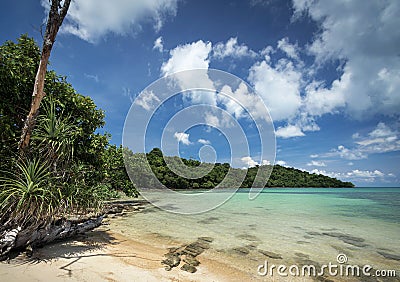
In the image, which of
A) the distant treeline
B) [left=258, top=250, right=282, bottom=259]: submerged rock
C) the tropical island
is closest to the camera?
the tropical island

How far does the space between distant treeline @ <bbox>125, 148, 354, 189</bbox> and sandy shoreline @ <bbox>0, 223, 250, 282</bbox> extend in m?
9.68

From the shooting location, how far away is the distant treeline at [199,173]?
26359 millimetres

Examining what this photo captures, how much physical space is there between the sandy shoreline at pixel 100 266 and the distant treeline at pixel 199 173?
381 inches

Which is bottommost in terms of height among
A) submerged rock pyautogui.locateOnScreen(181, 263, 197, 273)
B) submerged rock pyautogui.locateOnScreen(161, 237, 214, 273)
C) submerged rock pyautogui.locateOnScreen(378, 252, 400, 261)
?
submerged rock pyautogui.locateOnScreen(161, 237, 214, 273)

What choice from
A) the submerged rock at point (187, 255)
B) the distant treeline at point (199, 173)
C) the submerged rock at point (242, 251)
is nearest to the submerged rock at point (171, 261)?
the submerged rock at point (187, 255)

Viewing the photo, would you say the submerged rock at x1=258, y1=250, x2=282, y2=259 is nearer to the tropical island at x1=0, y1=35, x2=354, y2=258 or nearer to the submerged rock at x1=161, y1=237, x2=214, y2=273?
the submerged rock at x1=161, y1=237, x2=214, y2=273

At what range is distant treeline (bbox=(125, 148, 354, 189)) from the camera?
26359mm

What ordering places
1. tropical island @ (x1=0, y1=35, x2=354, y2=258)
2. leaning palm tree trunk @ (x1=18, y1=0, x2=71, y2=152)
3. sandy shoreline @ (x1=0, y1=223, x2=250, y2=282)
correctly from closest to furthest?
sandy shoreline @ (x1=0, y1=223, x2=250, y2=282), tropical island @ (x1=0, y1=35, x2=354, y2=258), leaning palm tree trunk @ (x1=18, y1=0, x2=71, y2=152)

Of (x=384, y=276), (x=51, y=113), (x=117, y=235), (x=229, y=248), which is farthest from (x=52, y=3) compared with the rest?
(x=384, y=276)

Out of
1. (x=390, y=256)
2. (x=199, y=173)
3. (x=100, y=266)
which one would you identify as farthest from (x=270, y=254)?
(x=199, y=173)

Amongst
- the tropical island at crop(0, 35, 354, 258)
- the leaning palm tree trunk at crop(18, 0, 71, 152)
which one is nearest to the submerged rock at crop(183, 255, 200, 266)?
the tropical island at crop(0, 35, 354, 258)

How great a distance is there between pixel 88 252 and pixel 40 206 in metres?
1.58

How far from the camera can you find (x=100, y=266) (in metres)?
4.25

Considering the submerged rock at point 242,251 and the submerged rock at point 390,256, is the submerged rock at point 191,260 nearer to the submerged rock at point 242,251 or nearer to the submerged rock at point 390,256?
the submerged rock at point 242,251
